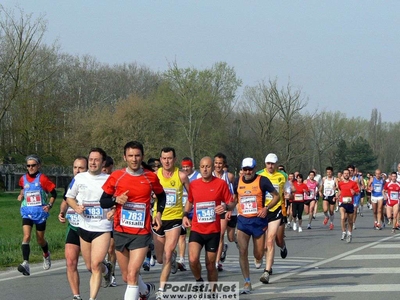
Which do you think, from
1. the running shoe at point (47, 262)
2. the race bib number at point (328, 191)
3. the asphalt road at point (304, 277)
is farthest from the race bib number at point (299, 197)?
the running shoe at point (47, 262)

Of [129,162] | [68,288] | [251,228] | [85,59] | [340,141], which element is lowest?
[68,288]

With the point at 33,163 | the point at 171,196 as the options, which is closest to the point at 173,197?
the point at 171,196

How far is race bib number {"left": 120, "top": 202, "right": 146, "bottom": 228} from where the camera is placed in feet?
27.2

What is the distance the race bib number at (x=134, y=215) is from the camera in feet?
27.2

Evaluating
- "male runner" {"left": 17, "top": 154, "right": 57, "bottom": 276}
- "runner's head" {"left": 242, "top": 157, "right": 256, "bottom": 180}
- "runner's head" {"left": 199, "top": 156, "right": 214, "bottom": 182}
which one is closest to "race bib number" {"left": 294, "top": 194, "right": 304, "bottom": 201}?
"male runner" {"left": 17, "top": 154, "right": 57, "bottom": 276}

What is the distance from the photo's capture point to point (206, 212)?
9539 mm

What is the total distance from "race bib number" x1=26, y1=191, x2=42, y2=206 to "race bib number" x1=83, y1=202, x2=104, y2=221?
3969mm

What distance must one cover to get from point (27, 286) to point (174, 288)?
2.34 meters

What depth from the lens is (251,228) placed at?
10.9m

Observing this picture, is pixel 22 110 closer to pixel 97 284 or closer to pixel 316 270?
pixel 316 270

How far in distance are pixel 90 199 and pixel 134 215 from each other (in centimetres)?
98

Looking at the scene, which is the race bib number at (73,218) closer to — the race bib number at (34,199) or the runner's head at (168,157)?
the runner's head at (168,157)

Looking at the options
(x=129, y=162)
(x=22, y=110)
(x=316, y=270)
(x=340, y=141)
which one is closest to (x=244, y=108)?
(x=22, y=110)

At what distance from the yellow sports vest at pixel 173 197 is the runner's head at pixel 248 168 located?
0.94 metres
